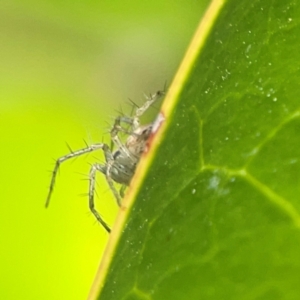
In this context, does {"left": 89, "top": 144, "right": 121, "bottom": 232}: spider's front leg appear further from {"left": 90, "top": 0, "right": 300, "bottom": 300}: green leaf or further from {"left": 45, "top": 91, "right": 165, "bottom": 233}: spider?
{"left": 90, "top": 0, "right": 300, "bottom": 300}: green leaf

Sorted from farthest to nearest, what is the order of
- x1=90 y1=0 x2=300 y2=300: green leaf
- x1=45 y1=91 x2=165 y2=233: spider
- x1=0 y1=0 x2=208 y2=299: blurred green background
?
x1=0 y1=0 x2=208 y2=299: blurred green background
x1=45 y1=91 x2=165 y2=233: spider
x1=90 y1=0 x2=300 y2=300: green leaf

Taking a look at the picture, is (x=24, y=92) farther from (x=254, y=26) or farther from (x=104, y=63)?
(x=254, y=26)

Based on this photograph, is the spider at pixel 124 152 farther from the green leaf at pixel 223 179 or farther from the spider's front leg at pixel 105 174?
the green leaf at pixel 223 179

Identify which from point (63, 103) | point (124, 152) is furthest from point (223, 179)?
point (63, 103)

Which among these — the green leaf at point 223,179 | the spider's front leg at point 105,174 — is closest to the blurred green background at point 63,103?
the spider's front leg at point 105,174

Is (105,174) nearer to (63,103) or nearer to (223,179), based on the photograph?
(63,103)

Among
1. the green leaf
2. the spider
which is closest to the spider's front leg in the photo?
the spider

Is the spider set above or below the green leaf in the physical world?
above
